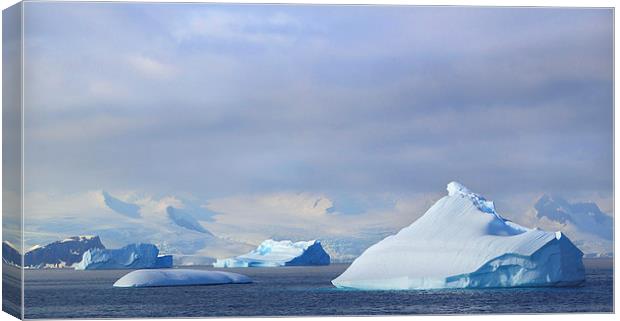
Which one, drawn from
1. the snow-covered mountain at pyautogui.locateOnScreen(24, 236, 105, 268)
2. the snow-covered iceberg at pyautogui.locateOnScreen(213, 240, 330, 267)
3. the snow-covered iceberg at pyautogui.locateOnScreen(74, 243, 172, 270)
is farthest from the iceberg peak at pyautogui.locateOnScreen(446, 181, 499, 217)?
the snow-covered mountain at pyautogui.locateOnScreen(24, 236, 105, 268)

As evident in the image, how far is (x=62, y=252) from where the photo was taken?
74.0 ft

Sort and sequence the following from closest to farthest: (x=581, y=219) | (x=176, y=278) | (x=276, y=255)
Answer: (x=581, y=219) < (x=176, y=278) < (x=276, y=255)

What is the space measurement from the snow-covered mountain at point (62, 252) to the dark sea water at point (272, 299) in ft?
0.49

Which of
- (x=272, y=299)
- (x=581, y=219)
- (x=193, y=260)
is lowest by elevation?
(x=272, y=299)

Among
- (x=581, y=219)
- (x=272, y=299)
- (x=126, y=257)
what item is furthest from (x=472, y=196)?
(x=126, y=257)

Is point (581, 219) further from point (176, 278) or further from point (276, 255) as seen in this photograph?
point (176, 278)

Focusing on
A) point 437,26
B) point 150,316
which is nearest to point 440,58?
point 437,26

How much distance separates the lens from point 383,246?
23094 millimetres

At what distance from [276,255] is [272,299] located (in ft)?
3.80

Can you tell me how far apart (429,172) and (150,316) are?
13.8 ft

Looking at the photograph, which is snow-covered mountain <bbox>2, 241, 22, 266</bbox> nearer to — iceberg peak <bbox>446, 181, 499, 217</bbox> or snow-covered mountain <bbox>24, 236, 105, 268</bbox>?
snow-covered mountain <bbox>24, 236, 105, 268</bbox>

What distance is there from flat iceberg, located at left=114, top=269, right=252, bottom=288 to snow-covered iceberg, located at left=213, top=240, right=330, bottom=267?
0.20m

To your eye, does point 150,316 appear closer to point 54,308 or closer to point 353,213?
point 54,308

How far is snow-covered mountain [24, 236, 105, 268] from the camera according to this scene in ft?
72.0
